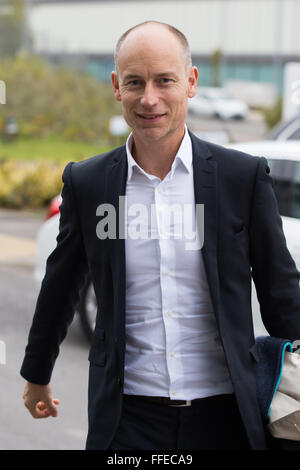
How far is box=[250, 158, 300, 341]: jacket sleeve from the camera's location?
2262 mm

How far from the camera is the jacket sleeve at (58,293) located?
7.90 ft

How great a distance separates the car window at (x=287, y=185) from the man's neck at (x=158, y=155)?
325 cm

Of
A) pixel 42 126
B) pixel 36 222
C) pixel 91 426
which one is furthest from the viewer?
pixel 42 126

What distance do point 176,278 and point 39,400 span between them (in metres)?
0.63

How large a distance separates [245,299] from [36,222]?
12.0 meters

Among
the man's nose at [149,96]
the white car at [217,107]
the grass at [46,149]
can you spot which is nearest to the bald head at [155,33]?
the man's nose at [149,96]

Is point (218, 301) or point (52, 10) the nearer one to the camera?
point (218, 301)

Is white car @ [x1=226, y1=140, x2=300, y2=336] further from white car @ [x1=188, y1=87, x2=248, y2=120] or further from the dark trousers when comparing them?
white car @ [x1=188, y1=87, x2=248, y2=120]

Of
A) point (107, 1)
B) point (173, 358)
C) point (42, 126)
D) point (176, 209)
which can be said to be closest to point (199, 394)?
point (173, 358)

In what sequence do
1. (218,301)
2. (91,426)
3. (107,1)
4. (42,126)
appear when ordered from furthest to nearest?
(107,1) < (42,126) < (91,426) < (218,301)

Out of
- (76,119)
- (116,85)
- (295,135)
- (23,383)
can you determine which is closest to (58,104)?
(76,119)

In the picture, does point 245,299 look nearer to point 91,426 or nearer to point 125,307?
point 125,307

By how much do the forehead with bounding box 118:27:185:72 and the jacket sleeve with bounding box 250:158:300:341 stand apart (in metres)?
0.38

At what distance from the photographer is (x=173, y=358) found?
223 centimetres
